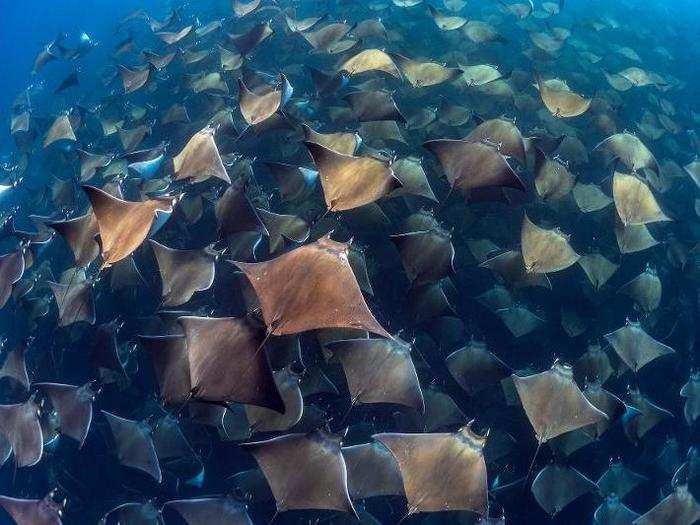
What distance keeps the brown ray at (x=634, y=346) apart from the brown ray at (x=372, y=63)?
4.47m

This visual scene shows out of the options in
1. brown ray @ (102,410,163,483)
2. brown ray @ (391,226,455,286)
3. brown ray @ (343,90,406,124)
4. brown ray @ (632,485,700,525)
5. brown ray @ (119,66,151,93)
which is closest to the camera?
brown ray @ (632,485,700,525)

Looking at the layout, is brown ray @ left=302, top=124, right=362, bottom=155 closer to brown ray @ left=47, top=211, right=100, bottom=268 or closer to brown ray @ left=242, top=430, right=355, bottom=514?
brown ray @ left=47, top=211, right=100, bottom=268

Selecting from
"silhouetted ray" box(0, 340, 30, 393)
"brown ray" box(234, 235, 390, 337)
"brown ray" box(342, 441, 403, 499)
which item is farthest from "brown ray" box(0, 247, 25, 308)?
"brown ray" box(342, 441, 403, 499)

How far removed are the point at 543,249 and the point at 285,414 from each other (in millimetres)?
2960

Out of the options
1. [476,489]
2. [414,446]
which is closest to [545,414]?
[476,489]

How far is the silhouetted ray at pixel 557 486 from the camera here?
431 cm

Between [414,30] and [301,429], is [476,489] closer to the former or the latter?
[301,429]

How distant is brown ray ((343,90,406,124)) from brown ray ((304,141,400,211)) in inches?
80.4

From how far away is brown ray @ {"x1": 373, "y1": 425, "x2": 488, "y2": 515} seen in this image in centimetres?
334

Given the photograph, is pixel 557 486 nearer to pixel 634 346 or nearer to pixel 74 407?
pixel 634 346

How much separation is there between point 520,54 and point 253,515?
11.6 meters

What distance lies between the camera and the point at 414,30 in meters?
11.6

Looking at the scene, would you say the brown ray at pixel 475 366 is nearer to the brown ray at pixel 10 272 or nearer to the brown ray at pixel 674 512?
the brown ray at pixel 674 512

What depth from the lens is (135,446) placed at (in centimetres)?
441
